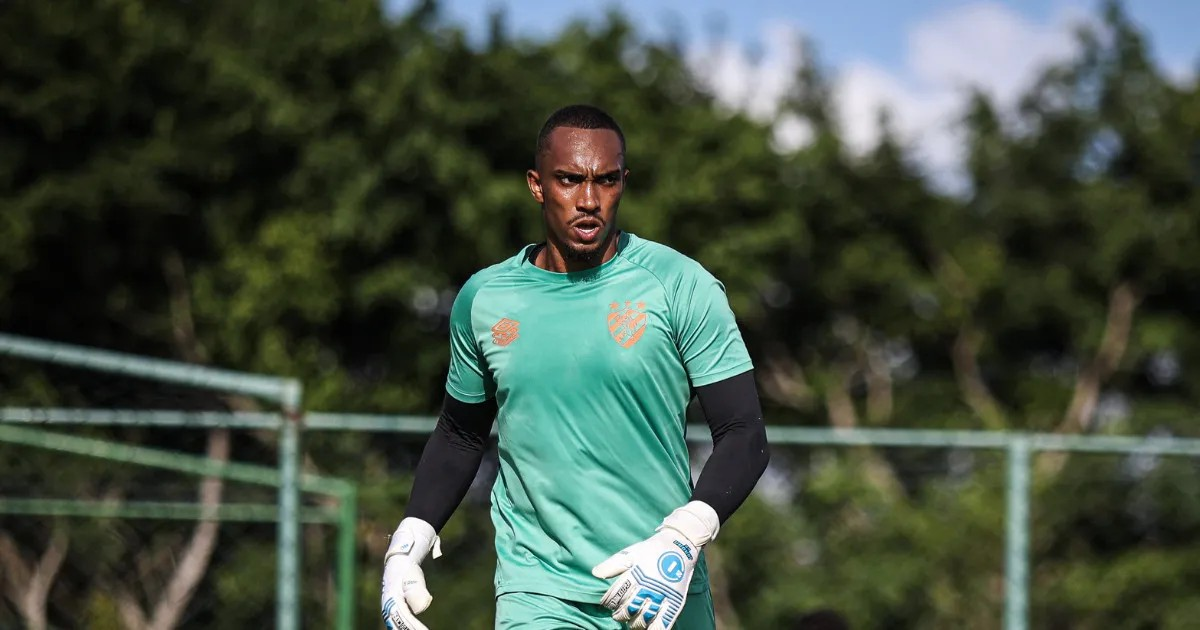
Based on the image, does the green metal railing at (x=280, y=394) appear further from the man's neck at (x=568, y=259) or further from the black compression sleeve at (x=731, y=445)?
the black compression sleeve at (x=731, y=445)

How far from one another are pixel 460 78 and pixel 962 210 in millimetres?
9992

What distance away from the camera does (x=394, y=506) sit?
13.6 meters

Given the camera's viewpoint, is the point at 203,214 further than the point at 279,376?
Yes

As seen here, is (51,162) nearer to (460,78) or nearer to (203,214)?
(203,214)

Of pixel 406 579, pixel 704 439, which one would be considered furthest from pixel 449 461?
pixel 704 439

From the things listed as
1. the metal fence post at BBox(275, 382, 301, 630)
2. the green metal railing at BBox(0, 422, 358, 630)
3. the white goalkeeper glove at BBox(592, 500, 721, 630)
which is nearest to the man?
the white goalkeeper glove at BBox(592, 500, 721, 630)

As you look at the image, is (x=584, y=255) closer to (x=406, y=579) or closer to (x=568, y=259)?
(x=568, y=259)

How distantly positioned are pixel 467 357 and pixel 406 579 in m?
0.56

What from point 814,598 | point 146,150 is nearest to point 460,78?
point 146,150

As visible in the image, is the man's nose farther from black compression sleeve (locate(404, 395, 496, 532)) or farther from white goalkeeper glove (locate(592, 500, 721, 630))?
white goalkeeper glove (locate(592, 500, 721, 630))

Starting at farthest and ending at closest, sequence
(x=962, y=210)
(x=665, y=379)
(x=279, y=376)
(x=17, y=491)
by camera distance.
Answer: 1. (x=962, y=210)
2. (x=279, y=376)
3. (x=17, y=491)
4. (x=665, y=379)

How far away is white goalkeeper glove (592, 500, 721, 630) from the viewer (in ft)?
11.1

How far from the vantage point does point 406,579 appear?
375 cm

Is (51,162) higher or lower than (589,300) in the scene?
higher
